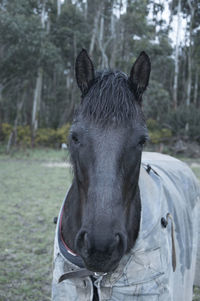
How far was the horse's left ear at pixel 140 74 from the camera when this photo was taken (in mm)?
1661

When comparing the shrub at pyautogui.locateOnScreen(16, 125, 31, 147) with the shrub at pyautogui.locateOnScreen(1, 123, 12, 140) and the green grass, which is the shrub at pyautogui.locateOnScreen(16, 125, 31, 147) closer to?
the shrub at pyautogui.locateOnScreen(1, 123, 12, 140)

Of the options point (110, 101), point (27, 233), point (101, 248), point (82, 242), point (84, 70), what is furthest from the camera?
point (27, 233)

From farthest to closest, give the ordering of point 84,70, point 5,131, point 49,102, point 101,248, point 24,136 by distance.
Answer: point 49,102
point 5,131
point 24,136
point 84,70
point 101,248

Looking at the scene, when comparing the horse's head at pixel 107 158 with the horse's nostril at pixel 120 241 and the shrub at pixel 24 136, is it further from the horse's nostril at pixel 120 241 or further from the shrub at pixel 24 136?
the shrub at pixel 24 136

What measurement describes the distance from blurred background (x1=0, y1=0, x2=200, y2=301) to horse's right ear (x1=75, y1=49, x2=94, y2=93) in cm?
58

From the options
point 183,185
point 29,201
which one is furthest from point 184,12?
point 183,185

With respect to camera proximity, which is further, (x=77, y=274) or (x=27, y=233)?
(x=27, y=233)

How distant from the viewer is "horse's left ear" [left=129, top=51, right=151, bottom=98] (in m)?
1.66

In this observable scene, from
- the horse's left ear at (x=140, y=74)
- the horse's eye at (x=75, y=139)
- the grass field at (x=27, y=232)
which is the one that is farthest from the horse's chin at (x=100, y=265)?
the horse's left ear at (x=140, y=74)

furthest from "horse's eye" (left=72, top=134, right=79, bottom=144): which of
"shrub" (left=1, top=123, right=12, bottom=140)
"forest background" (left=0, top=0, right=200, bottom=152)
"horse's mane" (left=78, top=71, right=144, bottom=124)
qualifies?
"shrub" (left=1, top=123, right=12, bottom=140)

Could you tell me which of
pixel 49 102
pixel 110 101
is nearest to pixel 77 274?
pixel 110 101

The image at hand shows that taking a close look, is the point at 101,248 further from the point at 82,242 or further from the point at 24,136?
the point at 24,136

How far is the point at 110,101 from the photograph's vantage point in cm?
153

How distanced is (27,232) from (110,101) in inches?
152
